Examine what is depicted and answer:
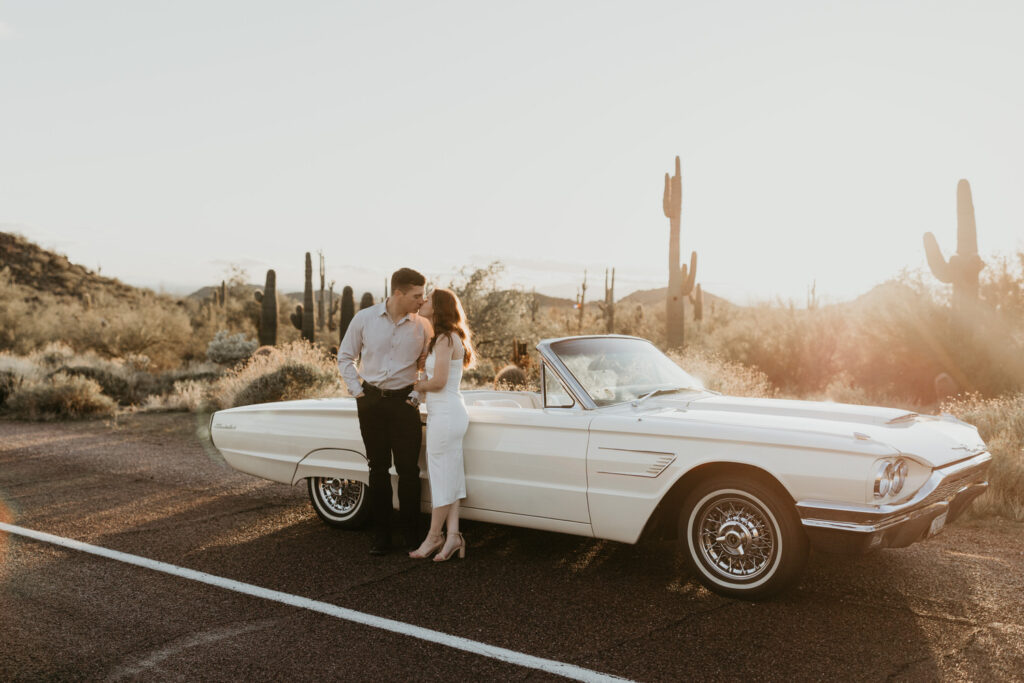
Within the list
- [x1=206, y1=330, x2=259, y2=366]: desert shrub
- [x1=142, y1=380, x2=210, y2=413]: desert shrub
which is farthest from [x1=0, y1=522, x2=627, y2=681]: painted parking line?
[x1=206, y1=330, x2=259, y2=366]: desert shrub

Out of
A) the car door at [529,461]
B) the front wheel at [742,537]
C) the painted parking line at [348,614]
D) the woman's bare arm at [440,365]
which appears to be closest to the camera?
the painted parking line at [348,614]

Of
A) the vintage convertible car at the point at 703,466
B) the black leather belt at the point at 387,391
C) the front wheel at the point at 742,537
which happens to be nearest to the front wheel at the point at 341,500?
the vintage convertible car at the point at 703,466

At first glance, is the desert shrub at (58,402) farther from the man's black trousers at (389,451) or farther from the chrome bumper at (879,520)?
the chrome bumper at (879,520)

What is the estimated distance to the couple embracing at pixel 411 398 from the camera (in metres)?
5.44

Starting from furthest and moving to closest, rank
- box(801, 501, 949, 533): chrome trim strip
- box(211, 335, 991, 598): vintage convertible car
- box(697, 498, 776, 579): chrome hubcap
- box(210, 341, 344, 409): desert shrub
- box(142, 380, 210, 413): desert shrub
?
box(142, 380, 210, 413): desert shrub < box(210, 341, 344, 409): desert shrub < box(697, 498, 776, 579): chrome hubcap < box(211, 335, 991, 598): vintage convertible car < box(801, 501, 949, 533): chrome trim strip

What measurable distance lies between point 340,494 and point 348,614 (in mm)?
2019

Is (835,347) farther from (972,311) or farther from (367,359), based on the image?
(367,359)

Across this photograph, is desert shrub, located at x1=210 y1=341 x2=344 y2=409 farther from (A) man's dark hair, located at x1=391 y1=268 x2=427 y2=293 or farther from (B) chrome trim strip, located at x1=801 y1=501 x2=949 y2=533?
(B) chrome trim strip, located at x1=801 y1=501 x2=949 y2=533

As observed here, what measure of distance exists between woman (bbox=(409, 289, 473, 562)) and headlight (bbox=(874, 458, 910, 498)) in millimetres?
2567

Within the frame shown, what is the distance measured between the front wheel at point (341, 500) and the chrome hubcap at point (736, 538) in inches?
108

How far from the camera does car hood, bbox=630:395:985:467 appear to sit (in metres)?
4.41

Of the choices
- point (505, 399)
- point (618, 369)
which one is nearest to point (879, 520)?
point (618, 369)

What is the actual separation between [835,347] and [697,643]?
18061 millimetres

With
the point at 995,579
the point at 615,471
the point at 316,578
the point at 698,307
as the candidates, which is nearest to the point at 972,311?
the point at 995,579
